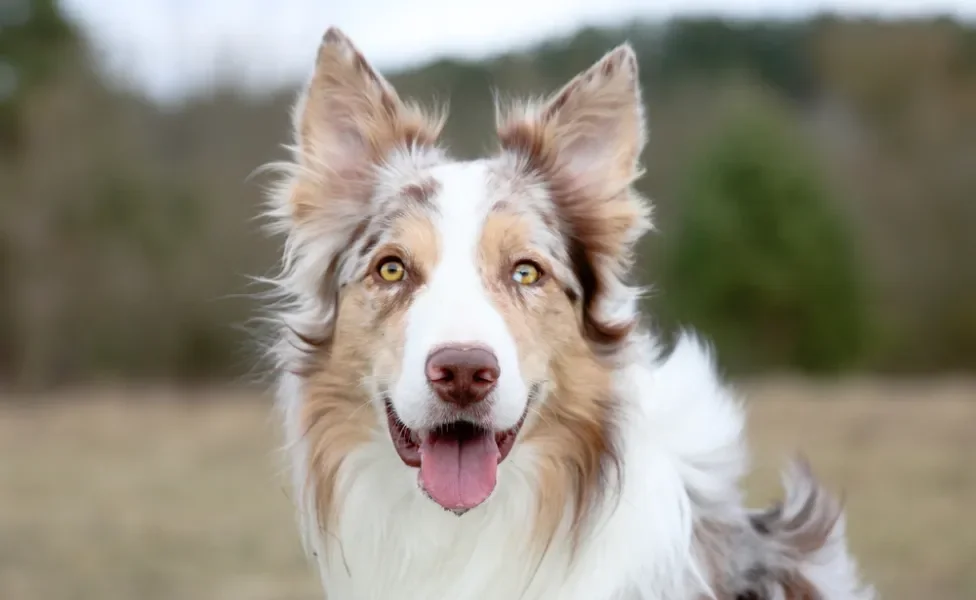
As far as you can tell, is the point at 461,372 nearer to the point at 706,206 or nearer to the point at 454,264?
the point at 454,264

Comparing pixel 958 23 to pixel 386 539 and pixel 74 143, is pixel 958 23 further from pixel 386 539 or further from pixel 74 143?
pixel 386 539

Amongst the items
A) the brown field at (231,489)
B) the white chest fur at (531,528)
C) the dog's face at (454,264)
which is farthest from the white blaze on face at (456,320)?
the brown field at (231,489)

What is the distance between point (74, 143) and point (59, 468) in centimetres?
1138

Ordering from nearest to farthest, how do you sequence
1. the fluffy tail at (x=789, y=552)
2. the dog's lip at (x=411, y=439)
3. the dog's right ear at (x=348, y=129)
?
1. the dog's lip at (x=411, y=439)
2. the fluffy tail at (x=789, y=552)
3. the dog's right ear at (x=348, y=129)

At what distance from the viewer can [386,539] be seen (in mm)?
3975

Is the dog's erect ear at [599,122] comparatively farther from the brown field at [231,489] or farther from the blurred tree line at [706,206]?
the blurred tree line at [706,206]

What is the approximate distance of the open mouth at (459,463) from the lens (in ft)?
11.8

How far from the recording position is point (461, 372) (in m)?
3.38

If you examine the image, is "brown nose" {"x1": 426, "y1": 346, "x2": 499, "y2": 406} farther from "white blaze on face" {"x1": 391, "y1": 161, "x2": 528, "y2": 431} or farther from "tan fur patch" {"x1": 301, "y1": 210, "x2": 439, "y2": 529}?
"tan fur patch" {"x1": 301, "y1": 210, "x2": 439, "y2": 529}

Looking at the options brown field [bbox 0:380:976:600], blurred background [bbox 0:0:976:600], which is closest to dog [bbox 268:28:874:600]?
brown field [bbox 0:380:976:600]

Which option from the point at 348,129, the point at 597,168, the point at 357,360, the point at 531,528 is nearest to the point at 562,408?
the point at 531,528

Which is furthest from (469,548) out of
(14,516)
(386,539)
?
(14,516)

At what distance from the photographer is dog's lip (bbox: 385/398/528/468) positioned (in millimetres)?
3695

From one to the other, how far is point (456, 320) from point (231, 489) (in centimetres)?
1148
